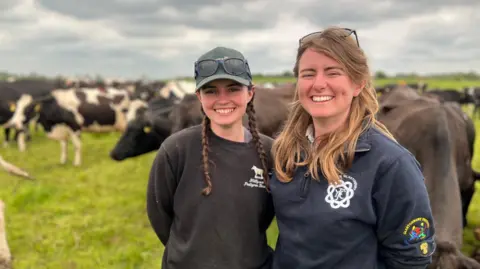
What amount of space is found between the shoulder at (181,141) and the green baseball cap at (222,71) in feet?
0.92

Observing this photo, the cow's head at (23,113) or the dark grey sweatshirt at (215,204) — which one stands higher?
the dark grey sweatshirt at (215,204)

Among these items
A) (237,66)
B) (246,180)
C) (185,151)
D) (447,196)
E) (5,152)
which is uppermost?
(237,66)

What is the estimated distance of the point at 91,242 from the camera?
20.2 feet

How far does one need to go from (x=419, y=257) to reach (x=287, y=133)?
858 mm

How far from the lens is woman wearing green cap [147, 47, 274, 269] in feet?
7.45

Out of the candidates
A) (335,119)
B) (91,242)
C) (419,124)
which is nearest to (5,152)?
(91,242)

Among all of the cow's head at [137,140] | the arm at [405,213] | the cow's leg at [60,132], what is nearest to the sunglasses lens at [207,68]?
the arm at [405,213]

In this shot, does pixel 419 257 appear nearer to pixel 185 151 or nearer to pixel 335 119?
pixel 335 119

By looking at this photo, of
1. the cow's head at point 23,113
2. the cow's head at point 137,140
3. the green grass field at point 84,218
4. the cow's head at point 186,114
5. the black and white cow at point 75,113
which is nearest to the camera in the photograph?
the green grass field at point 84,218

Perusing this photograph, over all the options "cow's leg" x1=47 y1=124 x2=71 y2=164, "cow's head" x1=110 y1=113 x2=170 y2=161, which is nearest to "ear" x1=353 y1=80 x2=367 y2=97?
"cow's head" x1=110 y1=113 x2=170 y2=161

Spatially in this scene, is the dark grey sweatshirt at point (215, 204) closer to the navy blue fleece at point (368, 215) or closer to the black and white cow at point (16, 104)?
the navy blue fleece at point (368, 215)

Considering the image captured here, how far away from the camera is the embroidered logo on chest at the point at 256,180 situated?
2.33m

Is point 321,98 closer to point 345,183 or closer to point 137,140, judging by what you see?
point 345,183

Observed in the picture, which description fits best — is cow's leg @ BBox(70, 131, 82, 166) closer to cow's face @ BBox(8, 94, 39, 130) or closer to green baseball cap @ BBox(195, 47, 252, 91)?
cow's face @ BBox(8, 94, 39, 130)
